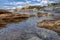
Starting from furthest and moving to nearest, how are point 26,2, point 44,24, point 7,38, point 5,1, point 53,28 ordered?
1. point 26,2
2. point 5,1
3. point 44,24
4. point 53,28
5. point 7,38

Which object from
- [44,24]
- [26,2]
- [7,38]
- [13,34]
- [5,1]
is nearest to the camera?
[7,38]

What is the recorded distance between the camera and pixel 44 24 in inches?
566

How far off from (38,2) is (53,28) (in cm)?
2297

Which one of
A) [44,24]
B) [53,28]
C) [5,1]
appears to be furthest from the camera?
[5,1]

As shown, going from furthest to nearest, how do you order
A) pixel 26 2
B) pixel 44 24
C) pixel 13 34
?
pixel 26 2 < pixel 44 24 < pixel 13 34

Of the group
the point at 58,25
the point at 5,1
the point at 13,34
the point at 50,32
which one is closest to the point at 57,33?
the point at 50,32

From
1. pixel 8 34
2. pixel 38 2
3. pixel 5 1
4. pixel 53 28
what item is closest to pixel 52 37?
pixel 53 28

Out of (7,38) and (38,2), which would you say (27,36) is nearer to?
(7,38)

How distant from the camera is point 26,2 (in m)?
34.2

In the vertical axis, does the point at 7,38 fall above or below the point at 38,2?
above

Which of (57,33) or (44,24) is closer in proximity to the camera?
(57,33)

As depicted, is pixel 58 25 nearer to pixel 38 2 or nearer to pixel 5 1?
pixel 5 1

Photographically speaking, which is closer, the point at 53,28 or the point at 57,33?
the point at 57,33

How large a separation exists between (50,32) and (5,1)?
21098mm
